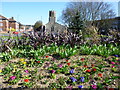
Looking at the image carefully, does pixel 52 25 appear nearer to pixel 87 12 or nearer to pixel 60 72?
pixel 60 72

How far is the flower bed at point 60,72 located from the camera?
9.95ft

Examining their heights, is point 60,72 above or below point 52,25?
below

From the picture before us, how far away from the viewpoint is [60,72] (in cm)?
357

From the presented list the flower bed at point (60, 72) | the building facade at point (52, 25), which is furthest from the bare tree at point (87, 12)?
the flower bed at point (60, 72)

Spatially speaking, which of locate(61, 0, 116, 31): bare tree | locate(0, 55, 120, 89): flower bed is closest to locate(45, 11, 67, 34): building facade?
locate(0, 55, 120, 89): flower bed

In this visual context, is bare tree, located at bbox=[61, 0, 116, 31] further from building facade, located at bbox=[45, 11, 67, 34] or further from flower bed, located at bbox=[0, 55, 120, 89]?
flower bed, located at bbox=[0, 55, 120, 89]

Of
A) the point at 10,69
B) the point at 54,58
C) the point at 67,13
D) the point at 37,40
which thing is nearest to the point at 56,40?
the point at 37,40

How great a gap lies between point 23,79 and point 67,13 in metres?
18.6

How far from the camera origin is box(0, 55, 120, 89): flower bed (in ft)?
9.95

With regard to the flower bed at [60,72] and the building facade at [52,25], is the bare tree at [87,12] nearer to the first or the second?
the building facade at [52,25]

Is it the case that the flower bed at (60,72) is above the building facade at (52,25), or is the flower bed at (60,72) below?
below

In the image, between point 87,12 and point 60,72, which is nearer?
point 60,72

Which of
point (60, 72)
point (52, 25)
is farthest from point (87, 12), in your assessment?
point (60, 72)

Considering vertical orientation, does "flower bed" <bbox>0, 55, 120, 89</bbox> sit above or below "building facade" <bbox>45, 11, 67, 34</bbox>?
below
